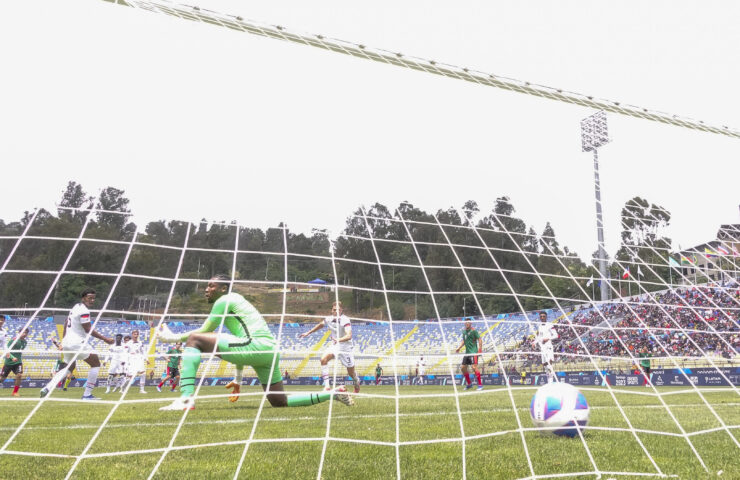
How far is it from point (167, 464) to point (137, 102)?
249 cm

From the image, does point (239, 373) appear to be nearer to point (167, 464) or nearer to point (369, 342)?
point (167, 464)

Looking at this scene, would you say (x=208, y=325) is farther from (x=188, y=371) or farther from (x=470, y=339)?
(x=470, y=339)

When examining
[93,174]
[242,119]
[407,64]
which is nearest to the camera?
[93,174]

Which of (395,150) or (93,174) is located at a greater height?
(395,150)

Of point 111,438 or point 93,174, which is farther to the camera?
point 111,438

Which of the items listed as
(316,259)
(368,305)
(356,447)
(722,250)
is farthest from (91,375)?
(722,250)

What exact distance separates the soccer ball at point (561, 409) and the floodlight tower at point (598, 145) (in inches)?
44.7

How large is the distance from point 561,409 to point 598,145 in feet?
12.6

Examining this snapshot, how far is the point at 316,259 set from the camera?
13.8 ft

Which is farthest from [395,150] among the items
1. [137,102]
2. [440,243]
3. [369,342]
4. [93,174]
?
[369,342]

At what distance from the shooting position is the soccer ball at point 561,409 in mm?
4176

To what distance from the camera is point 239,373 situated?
595 centimetres

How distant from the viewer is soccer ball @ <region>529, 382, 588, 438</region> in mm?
4176

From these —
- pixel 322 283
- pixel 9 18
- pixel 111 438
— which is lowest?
pixel 111 438
